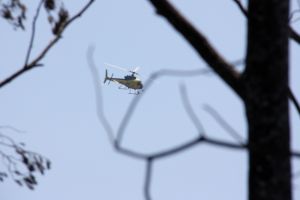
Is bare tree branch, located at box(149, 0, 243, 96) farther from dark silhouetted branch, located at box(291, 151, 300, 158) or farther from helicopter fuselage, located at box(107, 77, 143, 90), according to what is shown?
helicopter fuselage, located at box(107, 77, 143, 90)

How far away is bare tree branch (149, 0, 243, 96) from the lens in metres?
3.20

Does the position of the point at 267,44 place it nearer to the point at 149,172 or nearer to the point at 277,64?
the point at 277,64

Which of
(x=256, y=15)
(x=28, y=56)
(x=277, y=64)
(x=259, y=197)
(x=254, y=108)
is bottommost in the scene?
(x=259, y=197)

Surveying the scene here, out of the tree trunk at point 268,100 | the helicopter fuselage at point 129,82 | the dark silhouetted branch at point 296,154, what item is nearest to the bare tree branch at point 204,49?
the tree trunk at point 268,100

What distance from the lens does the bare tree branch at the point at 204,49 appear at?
3203 millimetres

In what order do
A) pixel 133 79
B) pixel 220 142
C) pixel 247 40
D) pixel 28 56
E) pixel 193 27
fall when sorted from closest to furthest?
1. pixel 220 142
2. pixel 247 40
3. pixel 193 27
4. pixel 28 56
5. pixel 133 79

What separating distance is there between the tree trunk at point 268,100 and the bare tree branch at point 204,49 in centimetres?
27

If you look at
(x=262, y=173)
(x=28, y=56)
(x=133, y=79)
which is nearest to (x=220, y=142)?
(x=262, y=173)

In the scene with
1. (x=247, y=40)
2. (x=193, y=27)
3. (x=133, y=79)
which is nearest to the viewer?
(x=247, y=40)

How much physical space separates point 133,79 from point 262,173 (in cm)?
3742

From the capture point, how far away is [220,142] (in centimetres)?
254

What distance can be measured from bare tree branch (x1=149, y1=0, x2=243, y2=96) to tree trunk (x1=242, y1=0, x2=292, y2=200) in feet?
0.87

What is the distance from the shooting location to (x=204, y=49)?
3225 millimetres

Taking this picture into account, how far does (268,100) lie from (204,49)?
57 centimetres
